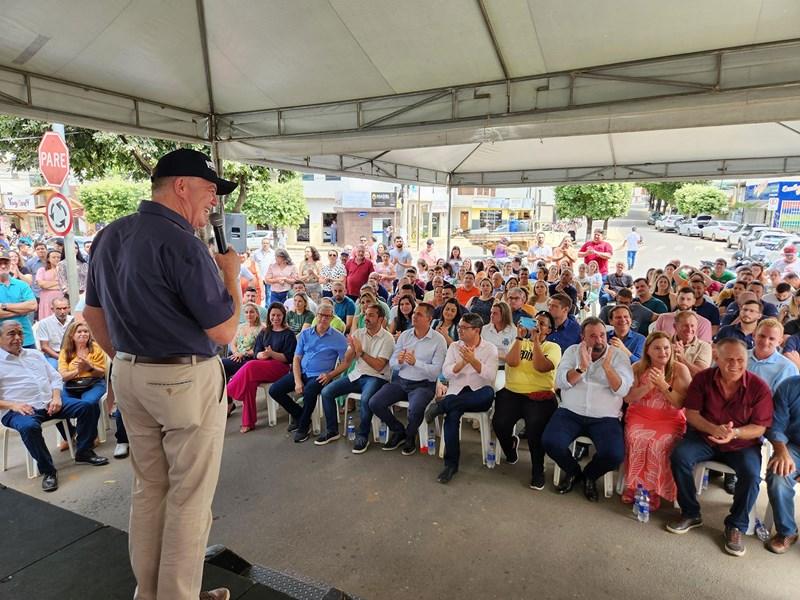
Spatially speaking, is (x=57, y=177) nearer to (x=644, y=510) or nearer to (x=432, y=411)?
(x=432, y=411)

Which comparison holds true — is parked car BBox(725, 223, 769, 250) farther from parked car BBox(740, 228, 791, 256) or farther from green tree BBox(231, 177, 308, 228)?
green tree BBox(231, 177, 308, 228)

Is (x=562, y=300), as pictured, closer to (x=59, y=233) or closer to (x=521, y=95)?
(x=521, y=95)

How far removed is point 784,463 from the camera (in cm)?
279

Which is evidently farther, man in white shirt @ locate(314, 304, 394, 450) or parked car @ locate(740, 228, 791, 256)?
parked car @ locate(740, 228, 791, 256)

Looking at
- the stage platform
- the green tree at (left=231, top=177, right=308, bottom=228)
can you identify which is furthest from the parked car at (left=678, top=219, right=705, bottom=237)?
the stage platform

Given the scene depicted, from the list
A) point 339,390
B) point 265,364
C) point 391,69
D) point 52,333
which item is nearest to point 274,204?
point 52,333

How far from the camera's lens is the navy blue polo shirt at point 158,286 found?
1.40 meters

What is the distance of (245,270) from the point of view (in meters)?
7.48

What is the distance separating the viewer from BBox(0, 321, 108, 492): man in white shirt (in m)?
3.56

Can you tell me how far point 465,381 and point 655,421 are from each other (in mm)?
1376

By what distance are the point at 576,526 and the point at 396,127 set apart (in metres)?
3.91

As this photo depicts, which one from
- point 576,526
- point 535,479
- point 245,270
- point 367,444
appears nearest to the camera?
point 576,526

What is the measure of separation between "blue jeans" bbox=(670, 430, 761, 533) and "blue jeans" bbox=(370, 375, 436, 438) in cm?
182

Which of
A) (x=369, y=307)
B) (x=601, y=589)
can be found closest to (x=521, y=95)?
(x=369, y=307)
